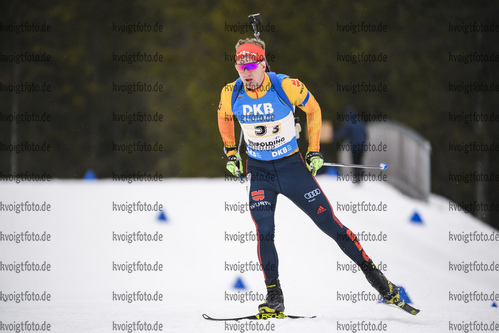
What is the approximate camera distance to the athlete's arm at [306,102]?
7.31 m

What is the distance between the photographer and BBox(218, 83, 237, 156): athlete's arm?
750 centimetres

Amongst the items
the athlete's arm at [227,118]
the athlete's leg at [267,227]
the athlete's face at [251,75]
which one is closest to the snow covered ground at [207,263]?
the athlete's leg at [267,227]

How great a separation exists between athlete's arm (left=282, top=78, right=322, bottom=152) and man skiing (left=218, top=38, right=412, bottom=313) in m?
→ 0.01

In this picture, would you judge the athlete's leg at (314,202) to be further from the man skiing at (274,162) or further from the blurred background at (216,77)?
the blurred background at (216,77)

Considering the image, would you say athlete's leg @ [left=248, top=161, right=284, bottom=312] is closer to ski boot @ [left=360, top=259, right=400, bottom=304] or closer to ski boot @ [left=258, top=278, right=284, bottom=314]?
ski boot @ [left=258, top=278, right=284, bottom=314]

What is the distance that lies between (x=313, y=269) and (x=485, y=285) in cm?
312

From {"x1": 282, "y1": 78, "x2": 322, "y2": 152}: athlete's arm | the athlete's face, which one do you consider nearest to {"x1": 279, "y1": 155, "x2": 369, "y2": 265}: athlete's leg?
{"x1": 282, "y1": 78, "x2": 322, "y2": 152}: athlete's arm

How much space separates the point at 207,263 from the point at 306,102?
172 inches

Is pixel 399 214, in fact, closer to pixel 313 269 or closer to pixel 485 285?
pixel 485 285

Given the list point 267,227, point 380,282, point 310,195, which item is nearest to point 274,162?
point 310,195

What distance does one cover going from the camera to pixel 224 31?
88.6 ft

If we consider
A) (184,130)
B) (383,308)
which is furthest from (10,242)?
(184,130)

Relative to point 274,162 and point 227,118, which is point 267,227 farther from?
point 227,118

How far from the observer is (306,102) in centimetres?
743
